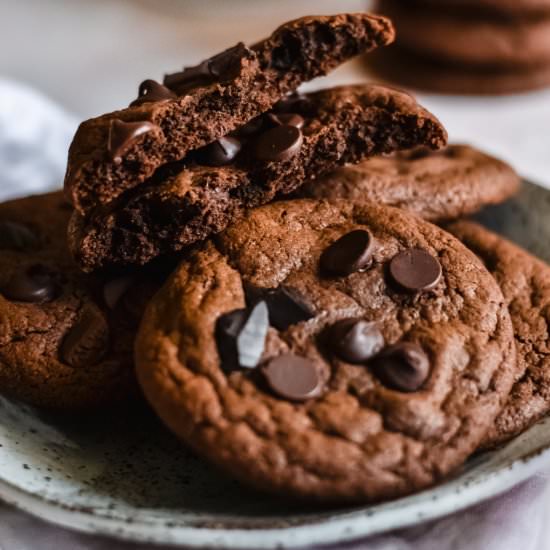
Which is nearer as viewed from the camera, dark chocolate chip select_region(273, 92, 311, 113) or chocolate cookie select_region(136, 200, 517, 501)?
chocolate cookie select_region(136, 200, 517, 501)

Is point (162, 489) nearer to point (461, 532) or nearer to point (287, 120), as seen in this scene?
point (461, 532)

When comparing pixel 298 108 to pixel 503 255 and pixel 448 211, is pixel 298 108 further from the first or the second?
pixel 503 255

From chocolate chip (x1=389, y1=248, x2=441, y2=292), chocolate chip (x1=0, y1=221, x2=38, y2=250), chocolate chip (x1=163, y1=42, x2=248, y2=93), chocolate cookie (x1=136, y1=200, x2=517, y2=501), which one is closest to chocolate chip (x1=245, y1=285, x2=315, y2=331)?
chocolate cookie (x1=136, y1=200, x2=517, y2=501)

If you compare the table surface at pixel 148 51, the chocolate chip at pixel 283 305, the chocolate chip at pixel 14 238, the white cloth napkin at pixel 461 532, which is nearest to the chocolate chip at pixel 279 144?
the chocolate chip at pixel 283 305

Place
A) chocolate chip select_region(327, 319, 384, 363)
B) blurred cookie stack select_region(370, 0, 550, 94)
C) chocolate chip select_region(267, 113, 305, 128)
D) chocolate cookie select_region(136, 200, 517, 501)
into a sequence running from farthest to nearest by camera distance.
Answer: blurred cookie stack select_region(370, 0, 550, 94), chocolate chip select_region(267, 113, 305, 128), chocolate chip select_region(327, 319, 384, 363), chocolate cookie select_region(136, 200, 517, 501)

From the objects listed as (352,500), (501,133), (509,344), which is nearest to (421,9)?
(501,133)

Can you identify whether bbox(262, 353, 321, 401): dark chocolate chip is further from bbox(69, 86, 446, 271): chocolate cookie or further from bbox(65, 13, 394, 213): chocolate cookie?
Answer: bbox(65, 13, 394, 213): chocolate cookie

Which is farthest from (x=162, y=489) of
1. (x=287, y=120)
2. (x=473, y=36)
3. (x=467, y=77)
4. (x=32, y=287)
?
(x=467, y=77)
